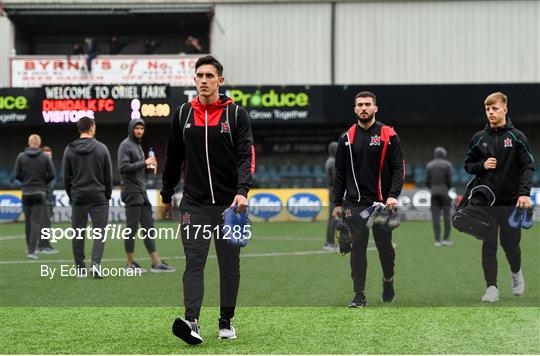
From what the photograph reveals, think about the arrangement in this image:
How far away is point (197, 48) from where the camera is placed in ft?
102

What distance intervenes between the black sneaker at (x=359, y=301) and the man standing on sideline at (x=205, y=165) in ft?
5.65

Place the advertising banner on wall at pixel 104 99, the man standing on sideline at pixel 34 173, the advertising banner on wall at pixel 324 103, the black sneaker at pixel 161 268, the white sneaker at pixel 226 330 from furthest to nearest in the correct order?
the advertising banner on wall at pixel 324 103
the advertising banner on wall at pixel 104 99
the man standing on sideline at pixel 34 173
the black sneaker at pixel 161 268
the white sneaker at pixel 226 330

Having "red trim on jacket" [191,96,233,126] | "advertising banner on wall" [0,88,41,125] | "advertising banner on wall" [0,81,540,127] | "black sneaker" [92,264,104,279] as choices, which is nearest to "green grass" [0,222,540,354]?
"black sneaker" [92,264,104,279]

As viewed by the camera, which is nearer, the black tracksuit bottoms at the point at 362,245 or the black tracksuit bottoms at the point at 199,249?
the black tracksuit bottoms at the point at 199,249

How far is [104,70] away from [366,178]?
22476 mm

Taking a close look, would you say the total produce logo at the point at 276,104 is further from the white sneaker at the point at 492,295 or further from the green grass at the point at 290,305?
the white sneaker at the point at 492,295

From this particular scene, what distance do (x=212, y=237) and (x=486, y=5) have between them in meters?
26.7

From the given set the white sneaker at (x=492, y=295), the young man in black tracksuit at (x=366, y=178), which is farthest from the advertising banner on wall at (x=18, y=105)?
the white sneaker at (x=492, y=295)

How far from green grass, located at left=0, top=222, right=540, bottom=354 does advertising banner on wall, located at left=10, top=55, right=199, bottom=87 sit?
63.0 feet

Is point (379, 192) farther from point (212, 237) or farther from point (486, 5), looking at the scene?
point (486, 5)

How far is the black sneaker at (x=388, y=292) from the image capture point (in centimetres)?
827

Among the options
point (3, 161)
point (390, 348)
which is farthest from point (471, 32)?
point (390, 348)

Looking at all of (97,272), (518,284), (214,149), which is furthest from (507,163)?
(97,272)

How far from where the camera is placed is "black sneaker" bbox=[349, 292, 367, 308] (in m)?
8.21
